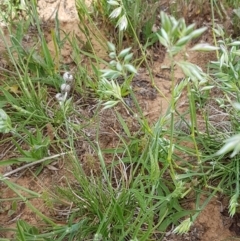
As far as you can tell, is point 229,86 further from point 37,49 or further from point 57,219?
point 37,49

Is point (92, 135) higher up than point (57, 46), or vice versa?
point (57, 46)

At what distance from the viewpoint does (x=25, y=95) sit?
→ 200 centimetres

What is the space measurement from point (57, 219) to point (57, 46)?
2.73 feet

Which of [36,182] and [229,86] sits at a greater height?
[229,86]

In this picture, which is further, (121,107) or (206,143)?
(121,107)

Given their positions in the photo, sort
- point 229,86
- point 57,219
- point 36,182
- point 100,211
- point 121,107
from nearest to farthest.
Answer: point 229,86 → point 100,211 → point 57,219 → point 36,182 → point 121,107

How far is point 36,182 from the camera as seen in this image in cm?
193

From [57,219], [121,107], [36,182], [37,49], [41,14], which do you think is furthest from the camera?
[41,14]

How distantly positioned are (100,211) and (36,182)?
37cm

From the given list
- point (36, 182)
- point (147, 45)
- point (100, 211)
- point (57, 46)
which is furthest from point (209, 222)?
point (57, 46)

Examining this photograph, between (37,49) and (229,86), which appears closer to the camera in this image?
(229,86)

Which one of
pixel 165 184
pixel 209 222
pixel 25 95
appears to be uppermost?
pixel 25 95

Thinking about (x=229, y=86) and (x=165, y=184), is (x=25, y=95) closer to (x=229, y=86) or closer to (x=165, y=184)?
(x=165, y=184)

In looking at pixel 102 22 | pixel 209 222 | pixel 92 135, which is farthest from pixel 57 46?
pixel 209 222
